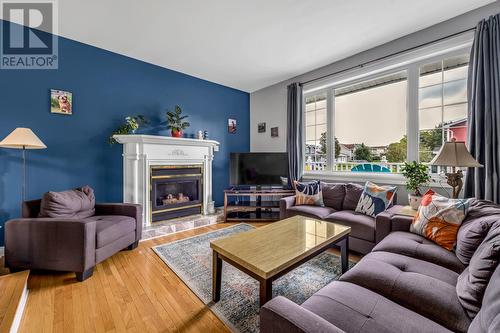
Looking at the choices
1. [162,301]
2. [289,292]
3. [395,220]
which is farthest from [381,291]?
[162,301]

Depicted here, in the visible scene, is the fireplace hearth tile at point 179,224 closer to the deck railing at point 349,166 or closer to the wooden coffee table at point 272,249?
the wooden coffee table at point 272,249

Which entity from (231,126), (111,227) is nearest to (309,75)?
(231,126)

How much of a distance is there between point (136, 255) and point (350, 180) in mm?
3101

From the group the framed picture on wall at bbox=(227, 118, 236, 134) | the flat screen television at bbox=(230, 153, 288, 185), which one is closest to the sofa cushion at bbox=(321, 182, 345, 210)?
the flat screen television at bbox=(230, 153, 288, 185)

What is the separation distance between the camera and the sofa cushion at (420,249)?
1443 mm

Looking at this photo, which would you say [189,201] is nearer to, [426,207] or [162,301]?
[162,301]

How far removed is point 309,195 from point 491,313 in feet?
8.22

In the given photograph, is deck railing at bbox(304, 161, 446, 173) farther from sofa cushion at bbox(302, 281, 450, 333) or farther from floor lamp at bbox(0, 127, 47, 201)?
floor lamp at bbox(0, 127, 47, 201)

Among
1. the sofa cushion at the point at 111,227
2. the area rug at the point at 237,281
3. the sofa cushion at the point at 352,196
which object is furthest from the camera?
the sofa cushion at the point at 352,196

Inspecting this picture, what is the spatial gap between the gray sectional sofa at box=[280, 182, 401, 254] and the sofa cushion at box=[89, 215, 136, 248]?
199cm

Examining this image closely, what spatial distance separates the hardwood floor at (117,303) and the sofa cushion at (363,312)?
77cm

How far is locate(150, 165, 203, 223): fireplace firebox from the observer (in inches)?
138

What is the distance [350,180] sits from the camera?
3408 millimetres

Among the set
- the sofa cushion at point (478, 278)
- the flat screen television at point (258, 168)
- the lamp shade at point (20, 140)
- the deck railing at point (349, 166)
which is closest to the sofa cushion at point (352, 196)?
the deck railing at point (349, 166)
